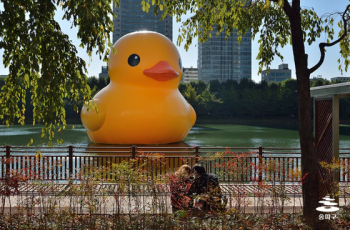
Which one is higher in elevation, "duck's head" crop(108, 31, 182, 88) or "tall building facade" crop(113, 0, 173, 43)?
"tall building facade" crop(113, 0, 173, 43)

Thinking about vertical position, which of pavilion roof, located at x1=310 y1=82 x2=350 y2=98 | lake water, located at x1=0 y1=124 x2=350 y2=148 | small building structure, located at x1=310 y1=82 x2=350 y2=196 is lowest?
lake water, located at x1=0 y1=124 x2=350 y2=148

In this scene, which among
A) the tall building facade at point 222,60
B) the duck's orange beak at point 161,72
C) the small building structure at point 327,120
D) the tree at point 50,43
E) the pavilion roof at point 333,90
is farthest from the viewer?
the tall building facade at point 222,60

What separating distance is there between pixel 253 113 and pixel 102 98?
151 feet

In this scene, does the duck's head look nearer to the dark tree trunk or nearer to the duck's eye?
the duck's eye

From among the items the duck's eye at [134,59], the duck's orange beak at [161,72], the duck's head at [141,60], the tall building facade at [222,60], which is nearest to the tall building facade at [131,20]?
the tall building facade at [222,60]

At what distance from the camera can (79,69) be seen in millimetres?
4742

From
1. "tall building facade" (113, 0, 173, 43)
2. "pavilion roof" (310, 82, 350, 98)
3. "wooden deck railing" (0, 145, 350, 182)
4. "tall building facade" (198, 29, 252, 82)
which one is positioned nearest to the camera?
"wooden deck railing" (0, 145, 350, 182)

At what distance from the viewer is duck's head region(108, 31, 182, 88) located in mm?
17938

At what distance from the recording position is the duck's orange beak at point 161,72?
17156 millimetres

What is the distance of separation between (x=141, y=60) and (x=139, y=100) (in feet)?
6.57

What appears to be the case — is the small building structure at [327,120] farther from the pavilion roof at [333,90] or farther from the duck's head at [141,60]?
the duck's head at [141,60]

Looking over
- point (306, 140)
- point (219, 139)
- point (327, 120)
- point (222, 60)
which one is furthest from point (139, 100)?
point (222, 60)

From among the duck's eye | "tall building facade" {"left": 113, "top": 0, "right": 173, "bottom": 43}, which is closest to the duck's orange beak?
the duck's eye

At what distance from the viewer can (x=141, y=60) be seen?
710 inches
